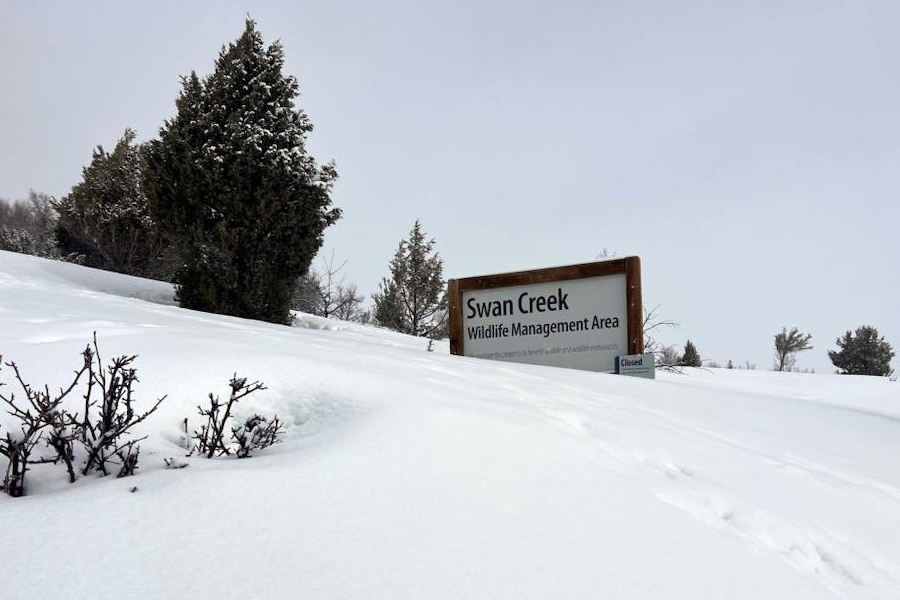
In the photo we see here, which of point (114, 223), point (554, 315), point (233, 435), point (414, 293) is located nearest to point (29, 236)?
point (114, 223)

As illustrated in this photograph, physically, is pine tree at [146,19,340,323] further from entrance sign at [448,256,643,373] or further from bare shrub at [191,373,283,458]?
bare shrub at [191,373,283,458]

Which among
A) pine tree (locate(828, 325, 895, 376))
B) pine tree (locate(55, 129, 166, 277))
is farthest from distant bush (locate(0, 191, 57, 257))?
pine tree (locate(828, 325, 895, 376))

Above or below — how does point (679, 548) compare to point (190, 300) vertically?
below

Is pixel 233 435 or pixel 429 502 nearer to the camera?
pixel 429 502

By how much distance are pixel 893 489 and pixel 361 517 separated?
2.47 m

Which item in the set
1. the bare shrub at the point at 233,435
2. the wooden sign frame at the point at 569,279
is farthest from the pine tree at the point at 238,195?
the bare shrub at the point at 233,435

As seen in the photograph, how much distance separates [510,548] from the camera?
56.4 inches

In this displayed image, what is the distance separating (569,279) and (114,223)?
49.2 ft

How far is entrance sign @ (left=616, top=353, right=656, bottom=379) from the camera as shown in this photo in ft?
18.9

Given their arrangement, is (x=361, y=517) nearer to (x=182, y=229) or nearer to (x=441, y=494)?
(x=441, y=494)

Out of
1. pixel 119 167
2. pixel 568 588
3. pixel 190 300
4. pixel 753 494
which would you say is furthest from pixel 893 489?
pixel 119 167

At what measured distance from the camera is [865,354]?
88.4ft

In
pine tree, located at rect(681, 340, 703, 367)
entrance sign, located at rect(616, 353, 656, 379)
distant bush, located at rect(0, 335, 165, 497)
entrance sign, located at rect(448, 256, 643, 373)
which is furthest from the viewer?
pine tree, located at rect(681, 340, 703, 367)

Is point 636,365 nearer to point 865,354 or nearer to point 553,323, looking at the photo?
point 553,323
